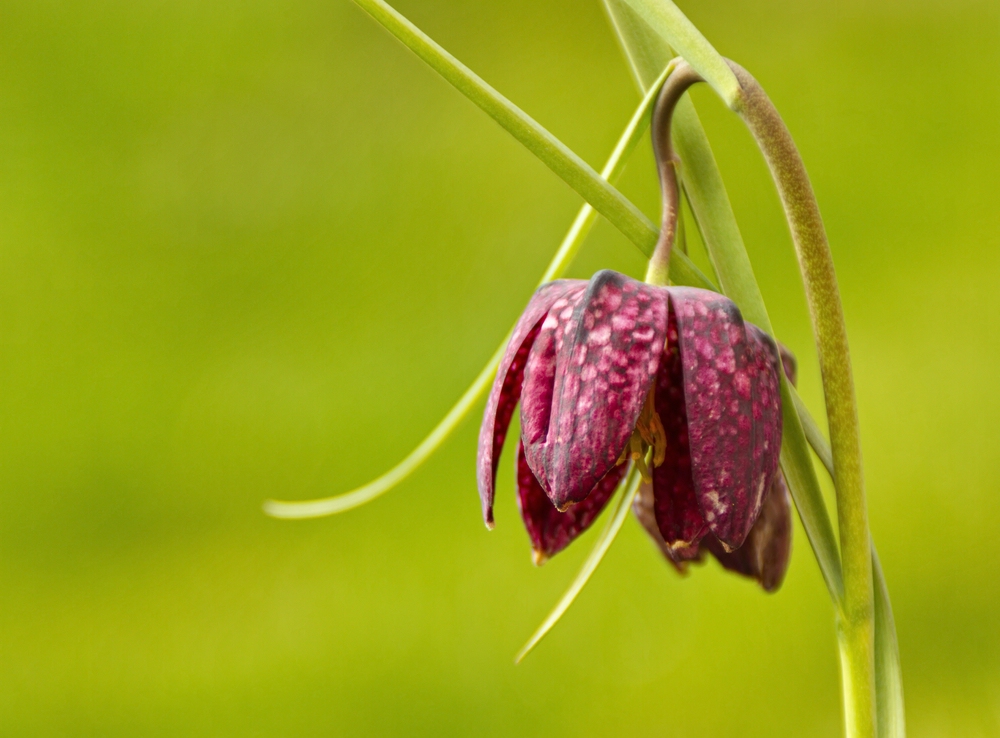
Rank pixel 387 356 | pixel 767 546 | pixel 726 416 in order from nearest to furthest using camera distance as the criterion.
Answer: pixel 726 416, pixel 767 546, pixel 387 356

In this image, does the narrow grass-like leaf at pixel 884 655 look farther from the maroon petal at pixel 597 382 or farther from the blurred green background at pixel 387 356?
the blurred green background at pixel 387 356

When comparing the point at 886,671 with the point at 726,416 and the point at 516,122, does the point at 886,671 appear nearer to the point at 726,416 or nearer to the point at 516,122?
the point at 726,416

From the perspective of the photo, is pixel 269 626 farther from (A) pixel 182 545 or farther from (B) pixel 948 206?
(B) pixel 948 206

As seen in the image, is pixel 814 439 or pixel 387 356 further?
pixel 387 356

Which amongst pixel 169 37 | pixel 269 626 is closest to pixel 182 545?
pixel 269 626

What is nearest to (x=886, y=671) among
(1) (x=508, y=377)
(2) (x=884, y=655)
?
(2) (x=884, y=655)

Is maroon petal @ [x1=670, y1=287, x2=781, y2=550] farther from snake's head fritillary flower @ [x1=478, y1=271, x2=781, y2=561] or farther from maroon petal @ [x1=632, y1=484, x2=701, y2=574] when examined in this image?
maroon petal @ [x1=632, y1=484, x2=701, y2=574]
